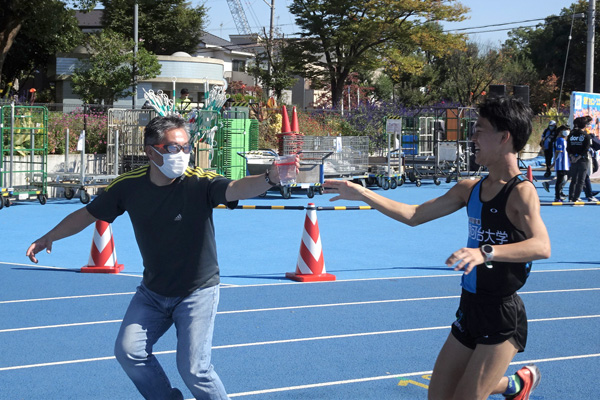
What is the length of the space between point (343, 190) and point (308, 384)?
2.25 metres

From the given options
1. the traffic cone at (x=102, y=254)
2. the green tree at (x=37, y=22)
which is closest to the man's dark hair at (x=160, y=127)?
the traffic cone at (x=102, y=254)

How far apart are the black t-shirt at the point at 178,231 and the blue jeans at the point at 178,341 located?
8 centimetres

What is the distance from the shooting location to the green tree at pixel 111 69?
135ft

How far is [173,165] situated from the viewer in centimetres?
453

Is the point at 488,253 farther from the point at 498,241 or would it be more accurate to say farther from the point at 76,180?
the point at 76,180

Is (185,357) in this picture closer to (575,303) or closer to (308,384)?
(308,384)

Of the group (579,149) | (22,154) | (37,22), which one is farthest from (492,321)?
(37,22)

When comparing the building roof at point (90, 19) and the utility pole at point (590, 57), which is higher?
the building roof at point (90, 19)

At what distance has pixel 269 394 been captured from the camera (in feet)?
18.8

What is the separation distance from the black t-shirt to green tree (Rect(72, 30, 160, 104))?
38.0 meters

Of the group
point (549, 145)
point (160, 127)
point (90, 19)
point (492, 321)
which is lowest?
point (492, 321)

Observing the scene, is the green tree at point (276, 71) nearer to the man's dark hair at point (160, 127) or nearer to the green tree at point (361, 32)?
the green tree at point (361, 32)

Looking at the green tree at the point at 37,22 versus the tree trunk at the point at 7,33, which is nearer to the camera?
the green tree at the point at 37,22

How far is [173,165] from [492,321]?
1.98 meters
